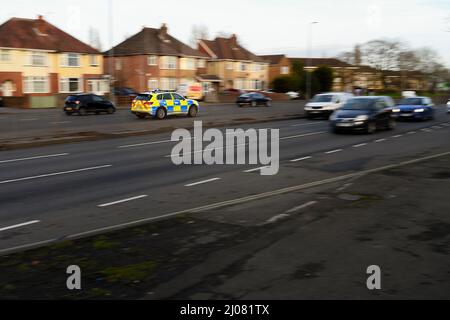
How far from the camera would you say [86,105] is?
34156mm

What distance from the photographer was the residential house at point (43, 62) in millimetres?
Answer: 50156

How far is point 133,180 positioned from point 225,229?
485cm

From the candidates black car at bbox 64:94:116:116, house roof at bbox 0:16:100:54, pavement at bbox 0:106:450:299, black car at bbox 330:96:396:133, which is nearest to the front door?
house roof at bbox 0:16:100:54

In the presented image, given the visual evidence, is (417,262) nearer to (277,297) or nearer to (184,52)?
(277,297)

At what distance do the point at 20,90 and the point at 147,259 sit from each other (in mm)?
50202

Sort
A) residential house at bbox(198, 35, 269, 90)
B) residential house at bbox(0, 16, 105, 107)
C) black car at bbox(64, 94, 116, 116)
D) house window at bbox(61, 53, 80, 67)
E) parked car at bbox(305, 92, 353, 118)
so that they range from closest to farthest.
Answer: parked car at bbox(305, 92, 353, 118), black car at bbox(64, 94, 116, 116), residential house at bbox(0, 16, 105, 107), house window at bbox(61, 53, 80, 67), residential house at bbox(198, 35, 269, 90)

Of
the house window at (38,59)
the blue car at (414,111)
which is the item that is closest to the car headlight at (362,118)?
the blue car at (414,111)

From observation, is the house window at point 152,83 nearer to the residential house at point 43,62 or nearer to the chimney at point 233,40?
the residential house at point 43,62

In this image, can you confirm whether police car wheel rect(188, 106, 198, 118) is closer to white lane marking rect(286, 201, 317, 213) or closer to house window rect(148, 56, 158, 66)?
white lane marking rect(286, 201, 317, 213)

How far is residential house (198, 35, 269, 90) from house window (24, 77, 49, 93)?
32409 mm

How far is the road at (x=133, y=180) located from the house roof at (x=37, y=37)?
37602mm

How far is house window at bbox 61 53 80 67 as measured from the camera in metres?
54.7

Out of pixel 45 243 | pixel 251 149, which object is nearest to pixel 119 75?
pixel 251 149
